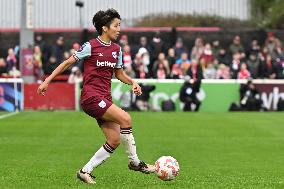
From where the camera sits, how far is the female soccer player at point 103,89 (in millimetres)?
10797

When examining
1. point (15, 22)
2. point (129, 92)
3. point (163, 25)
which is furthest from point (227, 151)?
point (163, 25)

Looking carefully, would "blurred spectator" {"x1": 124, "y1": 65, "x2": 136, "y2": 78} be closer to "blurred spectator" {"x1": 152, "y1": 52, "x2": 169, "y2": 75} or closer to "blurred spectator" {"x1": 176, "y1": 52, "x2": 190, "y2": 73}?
"blurred spectator" {"x1": 152, "y1": 52, "x2": 169, "y2": 75}

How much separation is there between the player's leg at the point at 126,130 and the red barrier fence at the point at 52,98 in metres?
18.9

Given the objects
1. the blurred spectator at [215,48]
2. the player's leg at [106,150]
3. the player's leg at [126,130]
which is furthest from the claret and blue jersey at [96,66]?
the blurred spectator at [215,48]

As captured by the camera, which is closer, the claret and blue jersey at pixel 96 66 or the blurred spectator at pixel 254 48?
the claret and blue jersey at pixel 96 66

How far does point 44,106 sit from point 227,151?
48.3 ft

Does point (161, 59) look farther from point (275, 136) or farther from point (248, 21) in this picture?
point (248, 21)

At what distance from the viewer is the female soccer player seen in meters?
10.8

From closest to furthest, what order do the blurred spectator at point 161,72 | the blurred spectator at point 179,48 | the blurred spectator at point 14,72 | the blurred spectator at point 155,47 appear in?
the blurred spectator at point 161,72 < the blurred spectator at point 14,72 < the blurred spectator at point 155,47 < the blurred spectator at point 179,48

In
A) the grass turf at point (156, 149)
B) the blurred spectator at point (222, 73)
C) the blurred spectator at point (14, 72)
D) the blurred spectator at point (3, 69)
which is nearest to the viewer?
the grass turf at point (156, 149)

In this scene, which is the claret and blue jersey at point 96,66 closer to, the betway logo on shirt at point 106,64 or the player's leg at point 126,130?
the betway logo on shirt at point 106,64

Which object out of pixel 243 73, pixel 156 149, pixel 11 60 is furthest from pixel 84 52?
pixel 11 60

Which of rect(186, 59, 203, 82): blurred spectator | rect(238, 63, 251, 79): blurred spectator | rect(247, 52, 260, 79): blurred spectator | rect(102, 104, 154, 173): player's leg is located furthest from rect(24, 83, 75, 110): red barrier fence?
rect(102, 104, 154, 173): player's leg

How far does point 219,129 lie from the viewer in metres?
21.4
